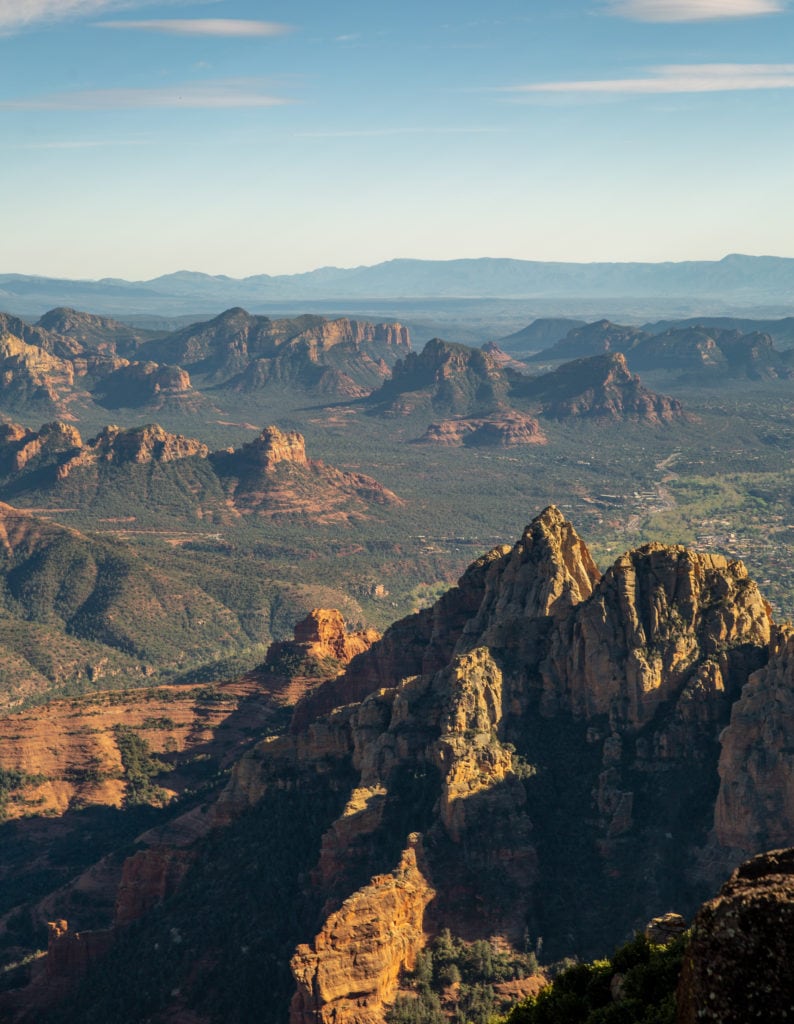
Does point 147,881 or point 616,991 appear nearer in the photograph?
point 616,991

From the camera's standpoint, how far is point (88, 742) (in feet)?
427

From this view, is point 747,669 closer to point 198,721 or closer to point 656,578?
point 656,578

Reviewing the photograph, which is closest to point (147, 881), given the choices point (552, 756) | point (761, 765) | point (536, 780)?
point (536, 780)

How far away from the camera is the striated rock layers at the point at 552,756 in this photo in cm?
7844

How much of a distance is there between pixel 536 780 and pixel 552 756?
261 cm

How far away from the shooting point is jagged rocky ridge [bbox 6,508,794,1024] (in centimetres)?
7631

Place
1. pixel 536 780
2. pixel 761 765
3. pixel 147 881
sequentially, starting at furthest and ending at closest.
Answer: pixel 147 881, pixel 536 780, pixel 761 765

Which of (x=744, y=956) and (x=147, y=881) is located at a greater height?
(x=744, y=956)

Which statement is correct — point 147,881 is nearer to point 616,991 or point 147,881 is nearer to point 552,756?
point 552,756

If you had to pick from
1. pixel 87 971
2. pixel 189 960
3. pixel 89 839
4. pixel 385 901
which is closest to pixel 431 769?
pixel 385 901

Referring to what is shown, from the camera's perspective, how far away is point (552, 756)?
87.8m

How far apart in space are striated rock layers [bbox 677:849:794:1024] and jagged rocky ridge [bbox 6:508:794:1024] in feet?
140

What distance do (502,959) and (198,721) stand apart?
Result: 224ft

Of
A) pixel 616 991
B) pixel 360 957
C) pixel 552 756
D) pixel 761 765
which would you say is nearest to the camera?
pixel 616 991
